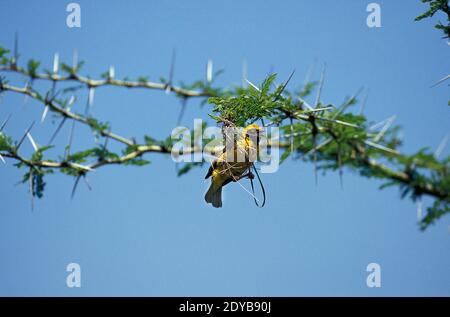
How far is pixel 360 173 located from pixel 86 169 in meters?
2.90

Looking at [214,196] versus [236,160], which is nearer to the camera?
[236,160]

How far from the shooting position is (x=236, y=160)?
4172mm

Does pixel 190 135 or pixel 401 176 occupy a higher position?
pixel 190 135

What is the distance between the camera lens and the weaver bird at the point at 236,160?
4.08 meters

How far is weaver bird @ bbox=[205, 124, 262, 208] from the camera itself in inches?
161

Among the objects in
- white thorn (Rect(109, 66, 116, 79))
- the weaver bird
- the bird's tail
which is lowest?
the bird's tail

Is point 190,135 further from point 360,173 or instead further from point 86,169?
point 360,173

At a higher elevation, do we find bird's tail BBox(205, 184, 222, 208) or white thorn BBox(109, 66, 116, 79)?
white thorn BBox(109, 66, 116, 79)

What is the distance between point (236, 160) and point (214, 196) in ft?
2.19

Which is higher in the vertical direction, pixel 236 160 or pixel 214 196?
pixel 236 160

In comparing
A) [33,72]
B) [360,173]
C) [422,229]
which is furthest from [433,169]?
[33,72]

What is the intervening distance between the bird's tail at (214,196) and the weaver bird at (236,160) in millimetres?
122

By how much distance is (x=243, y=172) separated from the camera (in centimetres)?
440

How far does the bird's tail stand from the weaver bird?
0.12m
